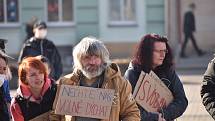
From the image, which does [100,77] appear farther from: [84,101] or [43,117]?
[43,117]

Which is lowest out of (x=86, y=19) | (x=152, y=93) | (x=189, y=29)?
(x=152, y=93)

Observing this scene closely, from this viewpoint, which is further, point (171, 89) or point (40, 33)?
point (40, 33)

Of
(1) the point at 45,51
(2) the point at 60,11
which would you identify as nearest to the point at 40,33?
(1) the point at 45,51

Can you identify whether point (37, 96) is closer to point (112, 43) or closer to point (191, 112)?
point (191, 112)

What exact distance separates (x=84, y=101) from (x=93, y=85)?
0.14 m

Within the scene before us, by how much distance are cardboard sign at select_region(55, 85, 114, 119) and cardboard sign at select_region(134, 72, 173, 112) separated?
0.73 meters

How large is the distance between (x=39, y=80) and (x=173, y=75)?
118 cm

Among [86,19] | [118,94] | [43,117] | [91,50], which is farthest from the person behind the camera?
[86,19]

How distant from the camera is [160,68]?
226 inches

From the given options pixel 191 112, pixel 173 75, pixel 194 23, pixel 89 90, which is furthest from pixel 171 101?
pixel 194 23

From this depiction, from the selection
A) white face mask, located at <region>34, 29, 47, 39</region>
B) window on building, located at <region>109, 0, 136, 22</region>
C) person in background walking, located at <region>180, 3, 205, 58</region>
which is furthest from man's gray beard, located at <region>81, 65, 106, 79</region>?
window on building, located at <region>109, 0, 136, 22</region>

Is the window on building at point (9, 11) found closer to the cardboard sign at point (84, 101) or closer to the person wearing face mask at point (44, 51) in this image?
the person wearing face mask at point (44, 51)

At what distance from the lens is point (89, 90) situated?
16.4ft

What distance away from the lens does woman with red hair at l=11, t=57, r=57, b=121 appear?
205 inches
